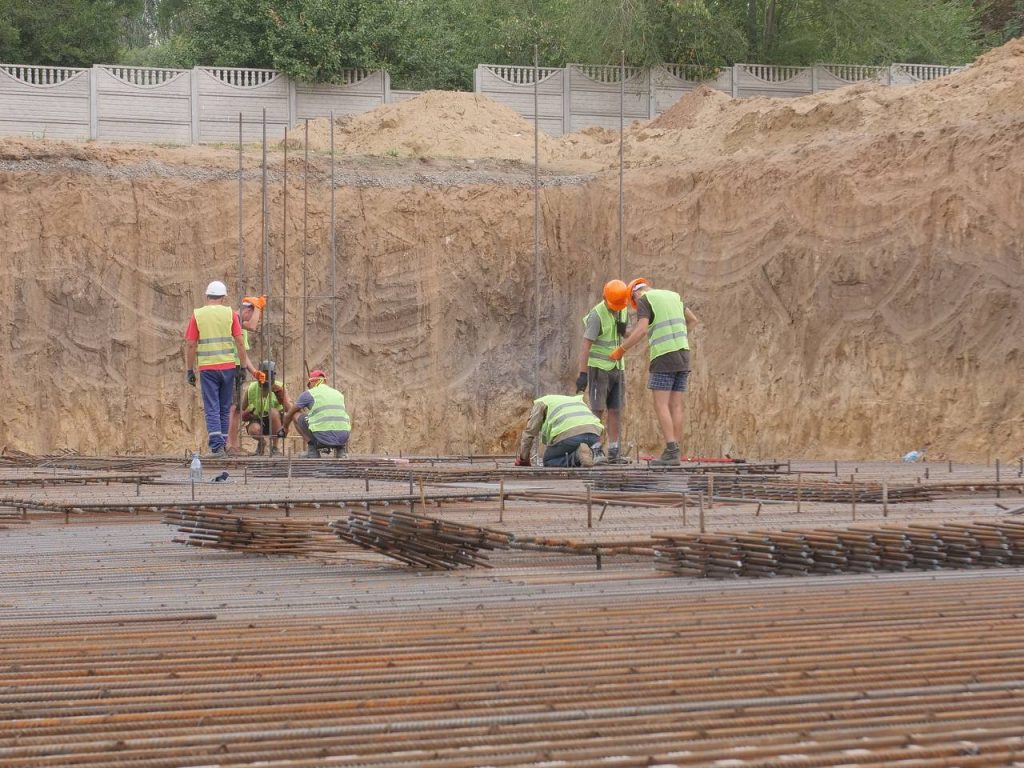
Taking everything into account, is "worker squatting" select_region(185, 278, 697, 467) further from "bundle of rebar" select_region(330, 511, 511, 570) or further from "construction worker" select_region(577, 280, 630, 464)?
"bundle of rebar" select_region(330, 511, 511, 570)

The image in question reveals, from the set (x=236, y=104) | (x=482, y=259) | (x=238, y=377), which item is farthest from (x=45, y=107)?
(x=238, y=377)

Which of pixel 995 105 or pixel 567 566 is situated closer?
pixel 567 566

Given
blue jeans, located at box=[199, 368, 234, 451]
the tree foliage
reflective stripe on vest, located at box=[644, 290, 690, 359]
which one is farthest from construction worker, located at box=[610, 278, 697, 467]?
the tree foliage

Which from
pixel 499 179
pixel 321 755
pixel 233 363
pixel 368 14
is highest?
pixel 368 14

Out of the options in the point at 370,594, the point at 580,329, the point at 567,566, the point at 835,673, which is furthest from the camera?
the point at 580,329

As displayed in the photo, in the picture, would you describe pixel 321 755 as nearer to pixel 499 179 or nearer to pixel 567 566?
pixel 567 566

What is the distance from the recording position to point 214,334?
13.8 metres

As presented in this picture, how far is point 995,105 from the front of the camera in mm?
17031

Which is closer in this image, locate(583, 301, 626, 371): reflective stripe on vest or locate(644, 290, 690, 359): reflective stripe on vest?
locate(644, 290, 690, 359): reflective stripe on vest

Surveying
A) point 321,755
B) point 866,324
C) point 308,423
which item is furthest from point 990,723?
point 866,324

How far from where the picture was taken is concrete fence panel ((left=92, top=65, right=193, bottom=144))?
A: 21984mm

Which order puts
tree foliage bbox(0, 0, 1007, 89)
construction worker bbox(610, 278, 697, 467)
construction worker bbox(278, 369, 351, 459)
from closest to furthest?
construction worker bbox(610, 278, 697, 467) → construction worker bbox(278, 369, 351, 459) → tree foliage bbox(0, 0, 1007, 89)

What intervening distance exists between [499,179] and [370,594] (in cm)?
1627

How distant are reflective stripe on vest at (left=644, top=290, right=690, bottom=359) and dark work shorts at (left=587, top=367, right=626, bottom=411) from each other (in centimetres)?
98
